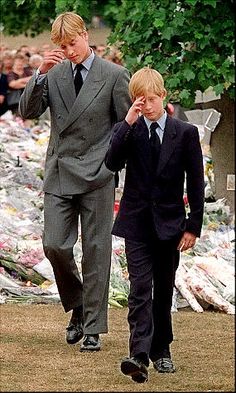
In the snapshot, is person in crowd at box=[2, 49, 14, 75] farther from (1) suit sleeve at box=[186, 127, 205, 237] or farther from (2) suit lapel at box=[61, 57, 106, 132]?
(1) suit sleeve at box=[186, 127, 205, 237]

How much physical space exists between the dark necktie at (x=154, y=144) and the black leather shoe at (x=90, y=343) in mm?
1596

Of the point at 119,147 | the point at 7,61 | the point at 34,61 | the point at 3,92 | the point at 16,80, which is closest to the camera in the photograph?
the point at 119,147

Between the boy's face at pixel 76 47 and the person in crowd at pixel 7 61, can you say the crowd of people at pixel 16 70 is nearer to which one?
the person in crowd at pixel 7 61

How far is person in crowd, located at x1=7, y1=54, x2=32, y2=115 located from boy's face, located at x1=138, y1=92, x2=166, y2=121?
1399 cm

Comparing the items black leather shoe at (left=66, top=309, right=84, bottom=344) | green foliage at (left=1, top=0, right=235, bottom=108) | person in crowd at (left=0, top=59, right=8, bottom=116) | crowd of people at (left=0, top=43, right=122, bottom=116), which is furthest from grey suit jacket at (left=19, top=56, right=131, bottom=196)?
person in crowd at (left=0, top=59, right=8, bottom=116)

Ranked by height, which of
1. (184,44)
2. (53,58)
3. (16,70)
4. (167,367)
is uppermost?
(53,58)

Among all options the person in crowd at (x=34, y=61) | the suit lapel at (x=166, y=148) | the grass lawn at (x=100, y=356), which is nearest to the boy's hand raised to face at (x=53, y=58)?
the suit lapel at (x=166, y=148)

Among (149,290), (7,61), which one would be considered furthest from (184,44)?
(7,61)

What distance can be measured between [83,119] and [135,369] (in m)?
1.90

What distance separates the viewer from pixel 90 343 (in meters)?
8.66

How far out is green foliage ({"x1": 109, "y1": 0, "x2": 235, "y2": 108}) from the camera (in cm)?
1510

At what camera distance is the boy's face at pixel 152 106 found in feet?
24.2

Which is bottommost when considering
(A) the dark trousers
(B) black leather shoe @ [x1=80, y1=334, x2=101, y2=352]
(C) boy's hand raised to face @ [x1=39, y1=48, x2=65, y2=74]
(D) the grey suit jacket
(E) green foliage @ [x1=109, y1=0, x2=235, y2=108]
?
(E) green foliage @ [x1=109, y1=0, x2=235, y2=108]

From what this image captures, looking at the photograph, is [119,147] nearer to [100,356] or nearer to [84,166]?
[84,166]
